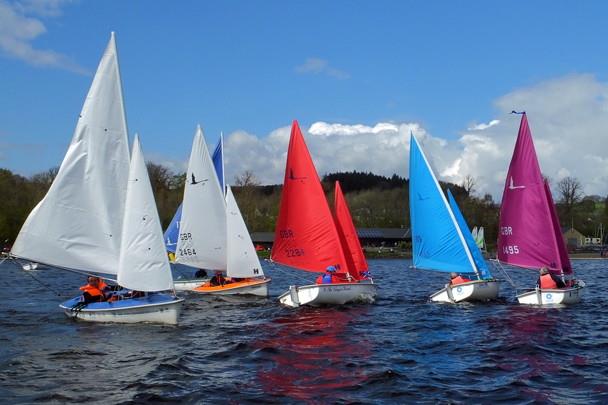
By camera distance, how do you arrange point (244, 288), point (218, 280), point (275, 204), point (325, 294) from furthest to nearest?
point (275, 204) → point (218, 280) → point (244, 288) → point (325, 294)

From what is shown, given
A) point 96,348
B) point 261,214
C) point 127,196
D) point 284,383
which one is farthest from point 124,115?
point 261,214

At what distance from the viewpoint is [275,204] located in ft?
355

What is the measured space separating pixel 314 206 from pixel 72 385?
13.1 meters

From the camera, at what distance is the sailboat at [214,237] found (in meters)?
25.7

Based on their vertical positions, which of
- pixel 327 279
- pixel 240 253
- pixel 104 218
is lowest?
pixel 327 279

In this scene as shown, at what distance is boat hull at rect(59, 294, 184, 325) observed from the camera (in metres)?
17.1

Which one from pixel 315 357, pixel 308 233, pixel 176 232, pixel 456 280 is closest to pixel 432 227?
pixel 456 280

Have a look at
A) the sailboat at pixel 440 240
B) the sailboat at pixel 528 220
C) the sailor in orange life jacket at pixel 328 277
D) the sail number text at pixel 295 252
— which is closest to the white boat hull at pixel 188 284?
the sail number text at pixel 295 252

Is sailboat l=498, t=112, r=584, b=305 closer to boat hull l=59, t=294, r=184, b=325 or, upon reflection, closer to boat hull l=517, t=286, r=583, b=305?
boat hull l=517, t=286, r=583, b=305

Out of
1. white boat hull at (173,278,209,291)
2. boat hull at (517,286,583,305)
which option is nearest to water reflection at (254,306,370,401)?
boat hull at (517,286,583,305)

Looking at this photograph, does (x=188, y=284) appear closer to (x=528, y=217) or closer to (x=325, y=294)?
(x=325, y=294)

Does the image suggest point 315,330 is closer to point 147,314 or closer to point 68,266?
point 147,314

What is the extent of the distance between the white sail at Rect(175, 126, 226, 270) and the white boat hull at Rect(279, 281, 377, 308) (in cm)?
489

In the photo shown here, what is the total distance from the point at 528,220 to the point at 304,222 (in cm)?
826
